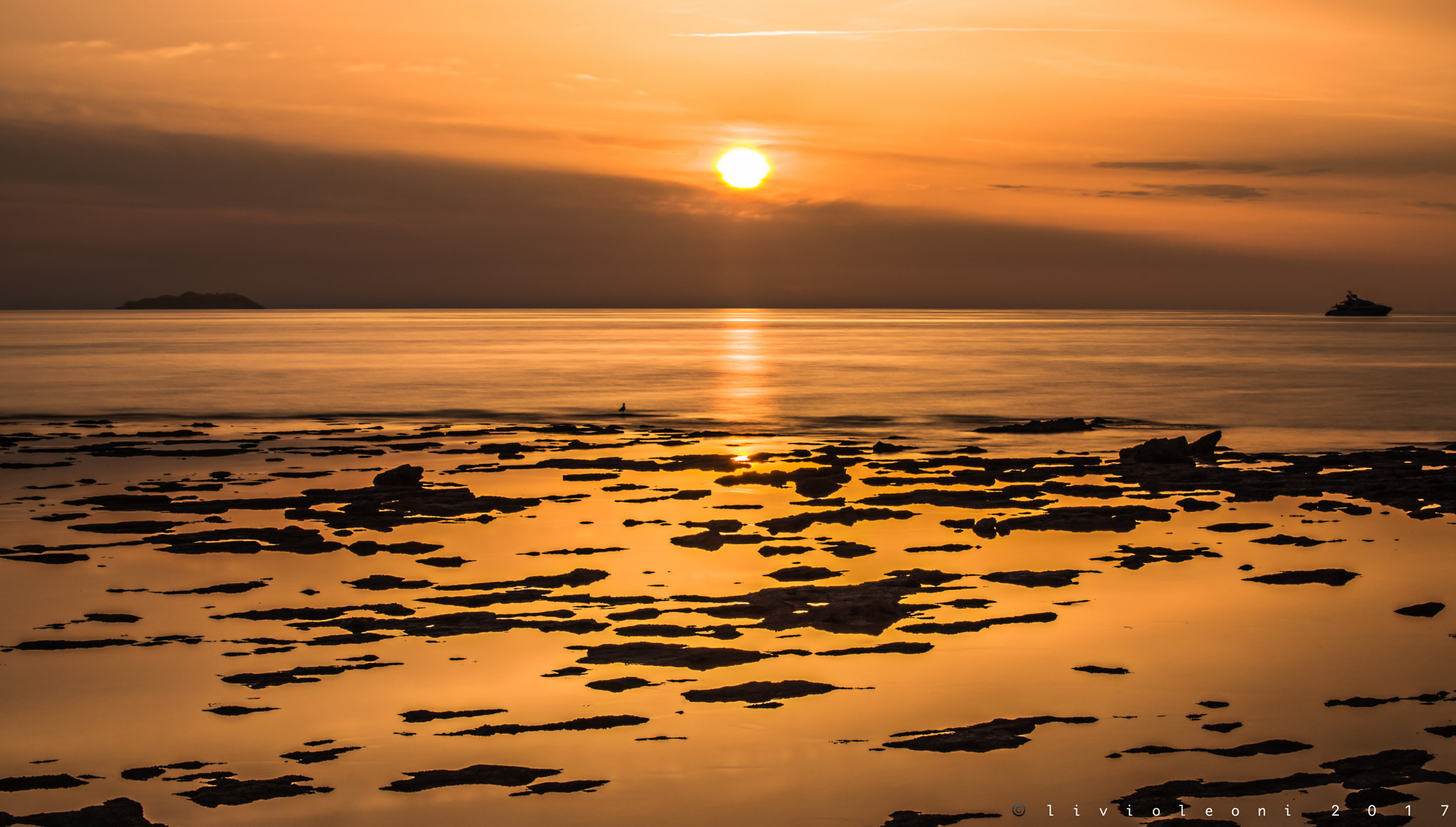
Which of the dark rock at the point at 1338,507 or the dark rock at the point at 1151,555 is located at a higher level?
the dark rock at the point at 1338,507

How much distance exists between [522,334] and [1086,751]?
17595cm

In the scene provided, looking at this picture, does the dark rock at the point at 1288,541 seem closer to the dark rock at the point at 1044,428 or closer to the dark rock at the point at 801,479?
the dark rock at the point at 801,479

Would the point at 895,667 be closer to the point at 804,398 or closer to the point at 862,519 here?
the point at 862,519

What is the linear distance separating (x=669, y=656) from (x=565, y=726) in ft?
6.49

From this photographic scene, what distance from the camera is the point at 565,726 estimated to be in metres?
9.47

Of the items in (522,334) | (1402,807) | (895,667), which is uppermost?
(522,334)

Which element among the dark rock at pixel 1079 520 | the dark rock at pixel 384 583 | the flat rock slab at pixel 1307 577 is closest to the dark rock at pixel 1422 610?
the flat rock slab at pixel 1307 577

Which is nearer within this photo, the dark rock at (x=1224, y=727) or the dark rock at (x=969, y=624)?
the dark rock at (x=1224, y=727)

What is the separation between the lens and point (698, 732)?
9.31 meters

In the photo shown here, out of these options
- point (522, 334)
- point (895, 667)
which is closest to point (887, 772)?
point (895, 667)

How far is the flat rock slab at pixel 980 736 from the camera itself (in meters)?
8.99

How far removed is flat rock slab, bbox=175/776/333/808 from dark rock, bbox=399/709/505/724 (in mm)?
1306

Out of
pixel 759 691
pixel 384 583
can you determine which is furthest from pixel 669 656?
pixel 384 583

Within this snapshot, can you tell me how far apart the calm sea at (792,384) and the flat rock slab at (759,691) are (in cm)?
2635
